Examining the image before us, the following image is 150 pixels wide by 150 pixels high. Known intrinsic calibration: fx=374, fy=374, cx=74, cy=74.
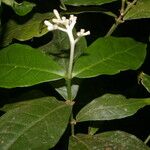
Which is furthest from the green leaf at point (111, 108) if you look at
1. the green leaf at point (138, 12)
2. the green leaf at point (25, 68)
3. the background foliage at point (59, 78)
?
the green leaf at point (138, 12)

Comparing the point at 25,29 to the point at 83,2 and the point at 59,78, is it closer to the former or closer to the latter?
the point at 83,2

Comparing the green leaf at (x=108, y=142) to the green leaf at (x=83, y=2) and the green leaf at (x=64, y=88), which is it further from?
the green leaf at (x=83, y=2)

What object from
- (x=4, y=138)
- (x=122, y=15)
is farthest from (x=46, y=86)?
(x=4, y=138)

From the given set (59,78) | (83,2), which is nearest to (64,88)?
(59,78)

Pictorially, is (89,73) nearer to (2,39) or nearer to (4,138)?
(4,138)

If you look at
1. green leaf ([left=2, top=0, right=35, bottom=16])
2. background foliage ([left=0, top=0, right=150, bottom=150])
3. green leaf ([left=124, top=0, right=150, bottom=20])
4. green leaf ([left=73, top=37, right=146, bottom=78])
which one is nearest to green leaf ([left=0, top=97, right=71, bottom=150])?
background foliage ([left=0, top=0, right=150, bottom=150])
